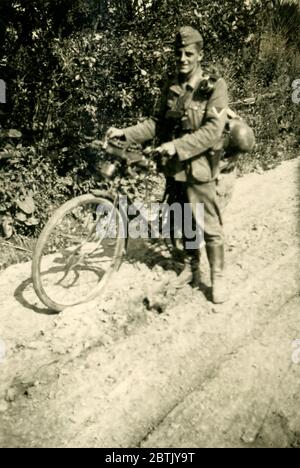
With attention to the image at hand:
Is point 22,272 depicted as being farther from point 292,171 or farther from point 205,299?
point 292,171

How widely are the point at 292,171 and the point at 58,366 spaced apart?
583 centimetres

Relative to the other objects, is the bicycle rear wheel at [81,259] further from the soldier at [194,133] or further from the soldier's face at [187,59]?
the soldier's face at [187,59]

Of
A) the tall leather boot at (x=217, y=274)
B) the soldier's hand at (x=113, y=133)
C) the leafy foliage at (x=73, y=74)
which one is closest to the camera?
the soldier's hand at (x=113, y=133)

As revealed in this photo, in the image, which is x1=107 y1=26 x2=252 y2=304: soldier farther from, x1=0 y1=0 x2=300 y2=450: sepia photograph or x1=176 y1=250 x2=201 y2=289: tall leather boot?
x1=176 y1=250 x2=201 y2=289: tall leather boot

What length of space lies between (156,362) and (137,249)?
193 cm

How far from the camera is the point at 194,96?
4.06 meters

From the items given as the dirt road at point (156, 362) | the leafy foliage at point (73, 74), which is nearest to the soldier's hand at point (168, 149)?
the dirt road at point (156, 362)

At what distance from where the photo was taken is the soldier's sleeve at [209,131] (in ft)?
13.0

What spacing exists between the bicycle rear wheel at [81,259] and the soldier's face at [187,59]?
4.27ft

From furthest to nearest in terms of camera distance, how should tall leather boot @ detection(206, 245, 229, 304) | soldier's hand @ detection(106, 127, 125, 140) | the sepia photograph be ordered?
tall leather boot @ detection(206, 245, 229, 304) < soldier's hand @ detection(106, 127, 125, 140) < the sepia photograph

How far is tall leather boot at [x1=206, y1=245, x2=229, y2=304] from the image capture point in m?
4.43

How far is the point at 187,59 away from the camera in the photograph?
3.96 metres

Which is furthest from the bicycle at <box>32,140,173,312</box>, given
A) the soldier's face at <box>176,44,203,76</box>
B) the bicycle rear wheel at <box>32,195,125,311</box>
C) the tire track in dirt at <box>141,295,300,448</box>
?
the tire track in dirt at <box>141,295,300,448</box>
